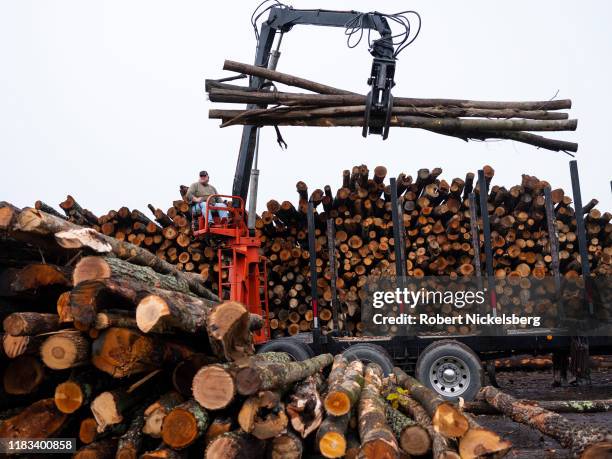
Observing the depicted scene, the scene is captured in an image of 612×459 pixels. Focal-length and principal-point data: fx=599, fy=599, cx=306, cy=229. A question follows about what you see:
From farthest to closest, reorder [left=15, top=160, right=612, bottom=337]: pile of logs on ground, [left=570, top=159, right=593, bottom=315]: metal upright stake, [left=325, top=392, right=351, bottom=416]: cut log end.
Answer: [left=15, top=160, right=612, bottom=337]: pile of logs on ground < [left=570, top=159, right=593, bottom=315]: metal upright stake < [left=325, top=392, right=351, bottom=416]: cut log end

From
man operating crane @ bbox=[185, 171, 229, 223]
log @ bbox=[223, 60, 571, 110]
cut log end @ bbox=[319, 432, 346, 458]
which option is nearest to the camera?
cut log end @ bbox=[319, 432, 346, 458]

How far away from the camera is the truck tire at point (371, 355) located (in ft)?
22.5

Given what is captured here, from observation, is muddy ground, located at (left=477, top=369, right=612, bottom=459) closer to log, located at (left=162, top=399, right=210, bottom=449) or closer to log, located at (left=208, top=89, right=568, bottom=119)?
log, located at (left=162, top=399, right=210, bottom=449)

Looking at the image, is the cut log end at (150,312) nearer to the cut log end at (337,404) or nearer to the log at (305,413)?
the log at (305,413)

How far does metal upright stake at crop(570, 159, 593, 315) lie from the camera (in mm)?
7398

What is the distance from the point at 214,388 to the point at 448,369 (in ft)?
14.9

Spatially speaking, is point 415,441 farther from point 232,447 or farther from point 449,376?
point 449,376

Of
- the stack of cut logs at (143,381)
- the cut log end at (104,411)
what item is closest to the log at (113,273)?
the stack of cut logs at (143,381)

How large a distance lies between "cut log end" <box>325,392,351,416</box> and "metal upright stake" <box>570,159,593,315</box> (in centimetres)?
491

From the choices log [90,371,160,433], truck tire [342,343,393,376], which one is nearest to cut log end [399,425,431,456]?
log [90,371,160,433]

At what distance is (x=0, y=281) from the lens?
11.7 feet

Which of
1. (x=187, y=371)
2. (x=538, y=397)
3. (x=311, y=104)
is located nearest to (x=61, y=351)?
(x=187, y=371)

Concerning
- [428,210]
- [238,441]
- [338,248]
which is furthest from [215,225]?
[238,441]

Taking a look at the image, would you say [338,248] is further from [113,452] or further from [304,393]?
[113,452]
